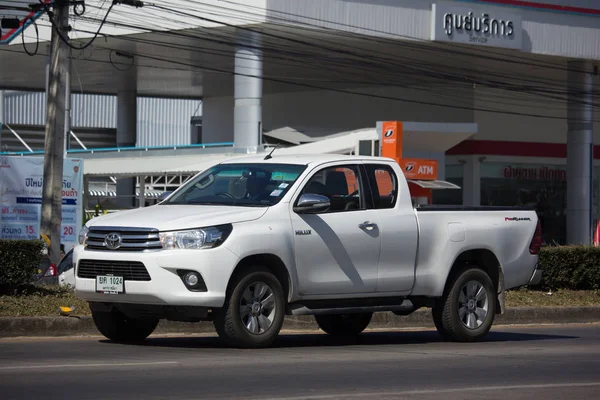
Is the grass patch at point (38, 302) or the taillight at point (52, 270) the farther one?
the taillight at point (52, 270)

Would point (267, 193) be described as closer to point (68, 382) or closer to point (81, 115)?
point (68, 382)

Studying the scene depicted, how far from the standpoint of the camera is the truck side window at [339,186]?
12141mm

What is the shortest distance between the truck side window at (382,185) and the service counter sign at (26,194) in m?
12.4

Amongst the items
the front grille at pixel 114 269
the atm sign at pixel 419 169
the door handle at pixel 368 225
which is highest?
the atm sign at pixel 419 169

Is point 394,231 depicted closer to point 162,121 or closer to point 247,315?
point 247,315

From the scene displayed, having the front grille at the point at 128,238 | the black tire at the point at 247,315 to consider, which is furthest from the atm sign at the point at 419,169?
the front grille at the point at 128,238

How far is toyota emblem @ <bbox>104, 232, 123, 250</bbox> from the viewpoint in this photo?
11.0 m

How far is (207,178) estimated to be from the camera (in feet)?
40.8

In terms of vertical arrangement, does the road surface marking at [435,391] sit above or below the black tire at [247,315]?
below

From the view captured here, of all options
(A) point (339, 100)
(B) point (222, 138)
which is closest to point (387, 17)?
(A) point (339, 100)

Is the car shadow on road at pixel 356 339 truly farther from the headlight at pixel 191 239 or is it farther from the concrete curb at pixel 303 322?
the headlight at pixel 191 239

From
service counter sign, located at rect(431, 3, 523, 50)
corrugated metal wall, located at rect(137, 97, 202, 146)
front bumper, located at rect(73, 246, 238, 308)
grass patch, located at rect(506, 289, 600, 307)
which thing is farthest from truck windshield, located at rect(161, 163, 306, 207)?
corrugated metal wall, located at rect(137, 97, 202, 146)

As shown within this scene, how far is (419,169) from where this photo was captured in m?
36.0

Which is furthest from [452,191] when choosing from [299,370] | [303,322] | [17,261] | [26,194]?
[299,370]
